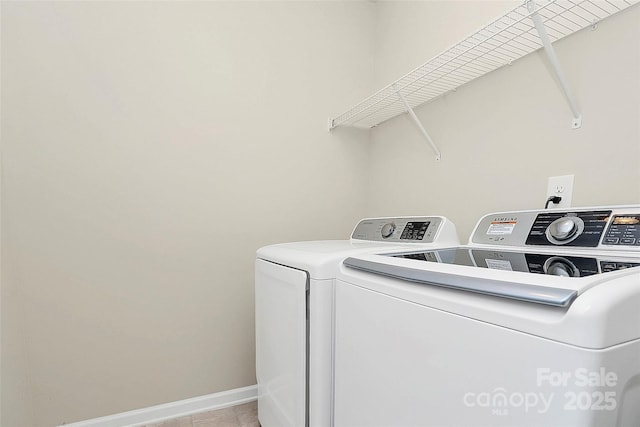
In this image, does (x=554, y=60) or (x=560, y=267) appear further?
(x=554, y=60)

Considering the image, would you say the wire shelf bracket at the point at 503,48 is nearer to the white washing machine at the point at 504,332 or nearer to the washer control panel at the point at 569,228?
the washer control panel at the point at 569,228

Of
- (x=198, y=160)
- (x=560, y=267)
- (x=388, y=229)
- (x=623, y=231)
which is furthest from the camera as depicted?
(x=198, y=160)

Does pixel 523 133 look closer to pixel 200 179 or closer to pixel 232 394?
pixel 200 179

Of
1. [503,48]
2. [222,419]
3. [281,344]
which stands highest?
[503,48]

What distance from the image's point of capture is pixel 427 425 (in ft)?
2.29

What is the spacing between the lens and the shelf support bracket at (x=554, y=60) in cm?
99

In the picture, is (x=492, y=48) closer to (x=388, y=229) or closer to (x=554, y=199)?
(x=554, y=199)

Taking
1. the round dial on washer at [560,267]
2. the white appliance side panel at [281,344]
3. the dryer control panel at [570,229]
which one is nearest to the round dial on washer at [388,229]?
the dryer control panel at [570,229]

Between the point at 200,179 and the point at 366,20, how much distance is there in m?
1.60

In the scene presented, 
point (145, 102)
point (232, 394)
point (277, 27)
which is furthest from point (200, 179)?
point (232, 394)

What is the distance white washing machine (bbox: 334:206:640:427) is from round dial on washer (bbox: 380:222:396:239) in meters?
0.51

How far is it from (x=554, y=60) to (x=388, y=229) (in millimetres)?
916

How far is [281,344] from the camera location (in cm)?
129

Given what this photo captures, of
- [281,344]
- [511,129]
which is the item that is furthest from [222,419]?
[511,129]
